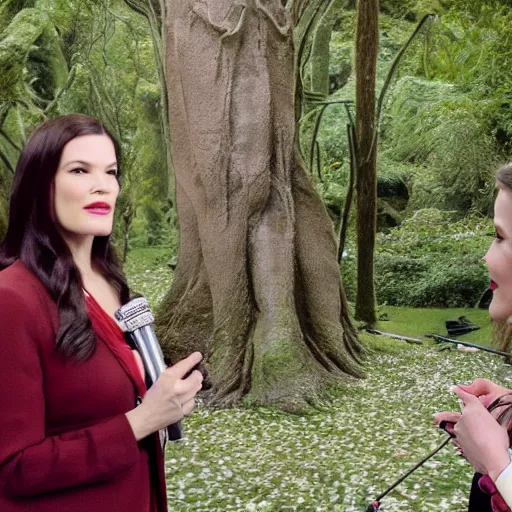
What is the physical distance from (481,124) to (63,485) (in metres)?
3.43

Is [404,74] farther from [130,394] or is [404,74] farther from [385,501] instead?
[130,394]

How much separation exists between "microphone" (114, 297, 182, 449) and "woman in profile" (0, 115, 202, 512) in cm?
2

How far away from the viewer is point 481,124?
13.4 ft

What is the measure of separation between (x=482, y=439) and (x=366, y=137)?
3.15 metres

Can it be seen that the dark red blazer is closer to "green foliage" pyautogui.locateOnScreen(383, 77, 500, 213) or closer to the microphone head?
the microphone head

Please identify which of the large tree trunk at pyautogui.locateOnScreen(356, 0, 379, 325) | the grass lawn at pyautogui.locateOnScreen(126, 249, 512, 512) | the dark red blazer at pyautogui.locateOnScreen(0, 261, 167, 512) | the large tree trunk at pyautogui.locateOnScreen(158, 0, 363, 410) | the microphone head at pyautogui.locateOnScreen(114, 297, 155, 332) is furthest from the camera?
the large tree trunk at pyautogui.locateOnScreen(356, 0, 379, 325)

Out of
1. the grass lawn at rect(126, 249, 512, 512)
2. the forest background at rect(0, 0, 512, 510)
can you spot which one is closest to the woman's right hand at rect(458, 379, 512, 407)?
the grass lawn at rect(126, 249, 512, 512)

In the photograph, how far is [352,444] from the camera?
3.39 metres

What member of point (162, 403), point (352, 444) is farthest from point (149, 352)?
point (352, 444)

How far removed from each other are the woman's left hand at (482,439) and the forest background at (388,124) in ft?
Result: 8.53

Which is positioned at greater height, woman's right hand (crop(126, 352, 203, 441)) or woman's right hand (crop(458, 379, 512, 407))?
woman's right hand (crop(126, 352, 203, 441))

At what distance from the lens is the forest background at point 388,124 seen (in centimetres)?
408

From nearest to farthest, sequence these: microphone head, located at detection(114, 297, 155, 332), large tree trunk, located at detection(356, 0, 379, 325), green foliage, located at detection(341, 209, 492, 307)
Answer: microphone head, located at detection(114, 297, 155, 332)
green foliage, located at detection(341, 209, 492, 307)
large tree trunk, located at detection(356, 0, 379, 325)

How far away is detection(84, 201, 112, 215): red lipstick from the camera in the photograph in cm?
136
